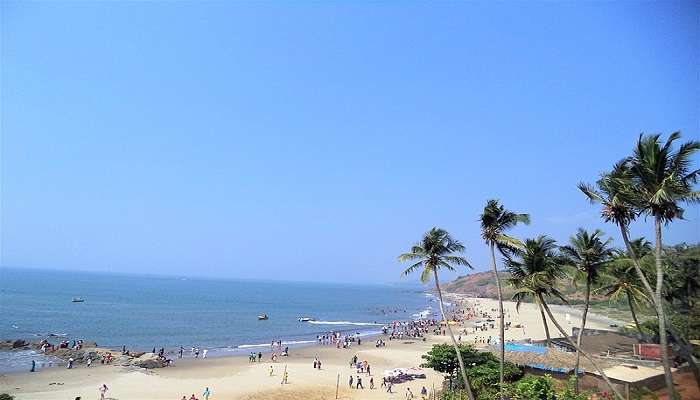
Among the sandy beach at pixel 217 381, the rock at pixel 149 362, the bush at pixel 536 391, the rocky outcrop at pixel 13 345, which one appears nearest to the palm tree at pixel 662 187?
the bush at pixel 536 391

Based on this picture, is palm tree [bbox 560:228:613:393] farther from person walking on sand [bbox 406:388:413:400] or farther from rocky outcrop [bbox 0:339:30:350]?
rocky outcrop [bbox 0:339:30:350]

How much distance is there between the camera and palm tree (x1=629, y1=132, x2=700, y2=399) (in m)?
12.2

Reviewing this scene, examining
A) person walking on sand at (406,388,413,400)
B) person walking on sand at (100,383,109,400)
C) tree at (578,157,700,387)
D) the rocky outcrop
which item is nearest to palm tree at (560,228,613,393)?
tree at (578,157,700,387)

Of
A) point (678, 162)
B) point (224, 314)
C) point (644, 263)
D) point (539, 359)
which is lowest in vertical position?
point (224, 314)

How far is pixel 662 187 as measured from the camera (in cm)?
1220

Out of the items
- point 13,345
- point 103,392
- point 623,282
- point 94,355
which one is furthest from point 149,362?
point 623,282

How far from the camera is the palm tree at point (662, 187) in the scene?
12156mm

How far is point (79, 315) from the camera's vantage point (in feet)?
237

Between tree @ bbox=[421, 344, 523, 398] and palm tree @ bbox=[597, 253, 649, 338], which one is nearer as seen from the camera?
palm tree @ bbox=[597, 253, 649, 338]

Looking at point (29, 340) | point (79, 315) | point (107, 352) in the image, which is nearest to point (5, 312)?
point (79, 315)

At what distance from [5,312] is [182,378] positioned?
59.2m

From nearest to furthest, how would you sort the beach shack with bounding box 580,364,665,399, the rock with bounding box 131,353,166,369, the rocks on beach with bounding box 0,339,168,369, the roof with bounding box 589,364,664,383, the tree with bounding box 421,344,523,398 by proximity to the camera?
the beach shack with bounding box 580,364,665,399
the roof with bounding box 589,364,664,383
the tree with bounding box 421,344,523,398
the rock with bounding box 131,353,166,369
the rocks on beach with bounding box 0,339,168,369

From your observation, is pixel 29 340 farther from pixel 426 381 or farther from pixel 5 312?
pixel 426 381

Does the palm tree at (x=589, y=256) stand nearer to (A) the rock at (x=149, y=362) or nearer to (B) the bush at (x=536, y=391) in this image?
(B) the bush at (x=536, y=391)
